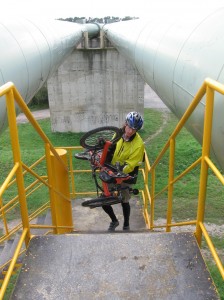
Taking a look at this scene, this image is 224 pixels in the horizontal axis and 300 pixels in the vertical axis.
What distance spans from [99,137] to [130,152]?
0.55 metres

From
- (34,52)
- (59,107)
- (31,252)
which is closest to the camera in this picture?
(31,252)

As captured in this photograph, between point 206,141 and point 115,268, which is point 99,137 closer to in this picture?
point 115,268

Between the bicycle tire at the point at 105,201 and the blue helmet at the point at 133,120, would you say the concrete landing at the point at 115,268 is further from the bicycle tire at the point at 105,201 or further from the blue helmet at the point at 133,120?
the bicycle tire at the point at 105,201

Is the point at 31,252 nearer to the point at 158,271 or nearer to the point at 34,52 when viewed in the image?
the point at 158,271

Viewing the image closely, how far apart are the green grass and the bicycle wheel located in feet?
10.6

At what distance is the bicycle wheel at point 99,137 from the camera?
461 cm

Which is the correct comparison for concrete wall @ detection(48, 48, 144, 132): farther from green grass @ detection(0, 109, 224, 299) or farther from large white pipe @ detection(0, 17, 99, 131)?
large white pipe @ detection(0, 17, 99, 131)

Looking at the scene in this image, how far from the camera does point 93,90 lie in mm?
14156

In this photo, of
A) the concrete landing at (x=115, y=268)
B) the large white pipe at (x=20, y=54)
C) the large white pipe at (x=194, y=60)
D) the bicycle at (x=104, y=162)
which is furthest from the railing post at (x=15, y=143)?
the bicycle at (x=104, y=162)

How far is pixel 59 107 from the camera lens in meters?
14.5

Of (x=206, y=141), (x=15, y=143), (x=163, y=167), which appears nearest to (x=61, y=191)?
(x=15, y=143)

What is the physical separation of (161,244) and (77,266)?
66 cm

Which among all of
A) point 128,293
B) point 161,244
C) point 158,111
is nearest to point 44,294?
point 128,293

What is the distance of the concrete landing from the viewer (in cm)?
216
